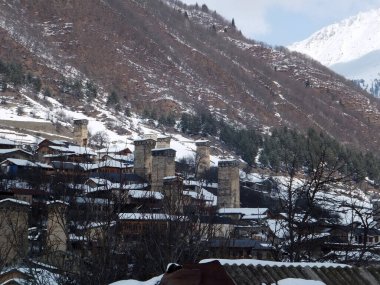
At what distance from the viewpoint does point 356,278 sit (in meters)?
5.20

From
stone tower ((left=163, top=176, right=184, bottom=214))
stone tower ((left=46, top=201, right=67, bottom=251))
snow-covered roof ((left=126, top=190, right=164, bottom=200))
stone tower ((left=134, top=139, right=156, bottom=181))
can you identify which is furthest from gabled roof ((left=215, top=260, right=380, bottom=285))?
stone tower ((left=134, top=139, right=156, bottom=181))

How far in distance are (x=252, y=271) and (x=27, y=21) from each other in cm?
12249

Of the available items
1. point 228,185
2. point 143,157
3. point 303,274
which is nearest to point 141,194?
point 143,157

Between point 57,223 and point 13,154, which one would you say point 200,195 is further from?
point 13,154

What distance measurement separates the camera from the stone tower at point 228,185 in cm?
4109

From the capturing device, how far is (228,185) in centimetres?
4181

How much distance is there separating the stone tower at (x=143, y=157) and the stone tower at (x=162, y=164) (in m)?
0.79

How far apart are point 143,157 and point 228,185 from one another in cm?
509

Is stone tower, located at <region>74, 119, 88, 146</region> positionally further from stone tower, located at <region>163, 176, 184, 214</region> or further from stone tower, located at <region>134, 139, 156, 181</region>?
stone tower, located at <region>163, 176, 184, 214</region>

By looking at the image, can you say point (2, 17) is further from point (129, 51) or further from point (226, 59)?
point (226, 59)

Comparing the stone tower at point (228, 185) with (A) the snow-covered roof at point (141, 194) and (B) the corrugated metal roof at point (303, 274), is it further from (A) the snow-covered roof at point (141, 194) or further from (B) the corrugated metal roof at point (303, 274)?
(B) the corrugated metal roof at point (303, 274)

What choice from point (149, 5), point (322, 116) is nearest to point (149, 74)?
point (322, 116)

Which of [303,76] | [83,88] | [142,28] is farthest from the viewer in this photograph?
[303,76]

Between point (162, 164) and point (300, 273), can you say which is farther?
point (162, 164)
